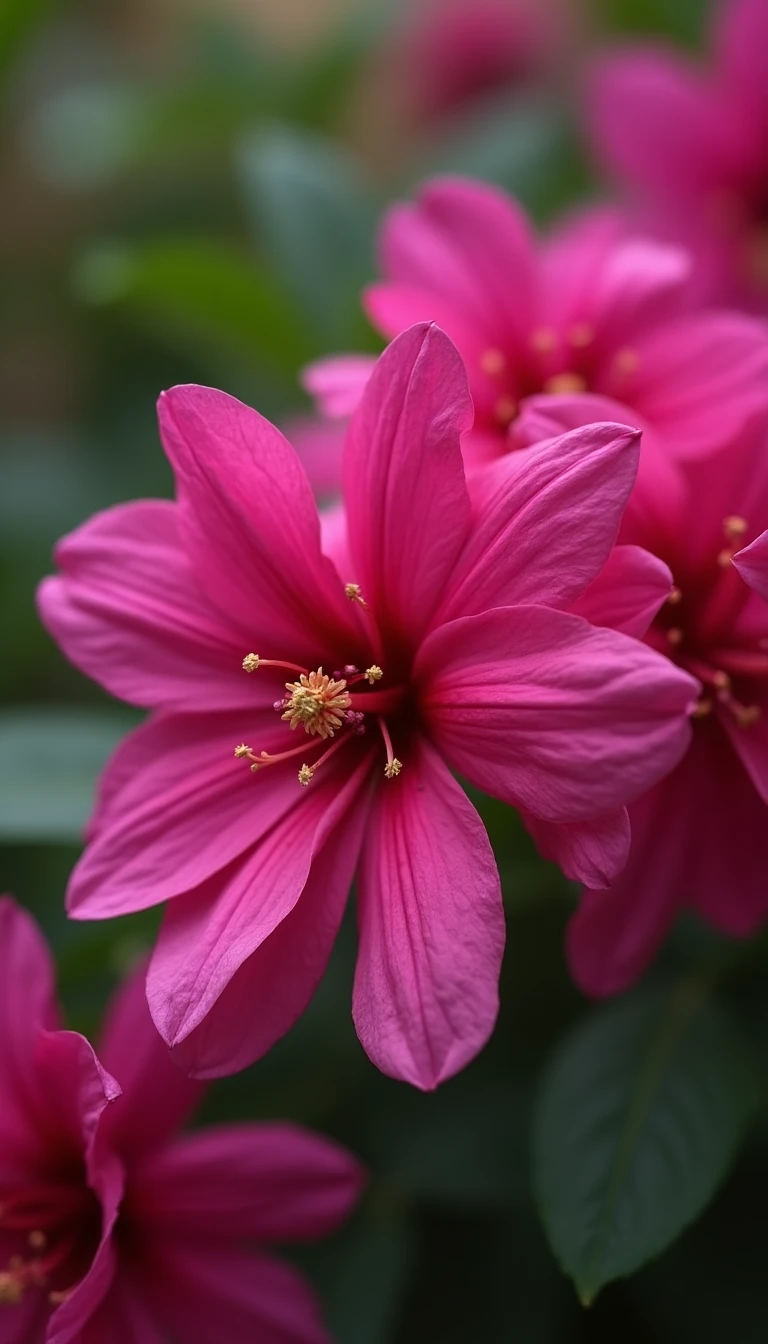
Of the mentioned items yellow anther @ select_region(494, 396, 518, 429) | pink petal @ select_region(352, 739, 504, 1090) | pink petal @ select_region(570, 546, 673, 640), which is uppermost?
yellow anther @ select_region(494, 396, 518, 429)

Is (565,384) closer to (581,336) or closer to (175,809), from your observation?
(581,336)

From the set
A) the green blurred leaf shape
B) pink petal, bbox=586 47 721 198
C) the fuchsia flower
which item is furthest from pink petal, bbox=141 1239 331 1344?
pink petal, bbox=586 47 721 198

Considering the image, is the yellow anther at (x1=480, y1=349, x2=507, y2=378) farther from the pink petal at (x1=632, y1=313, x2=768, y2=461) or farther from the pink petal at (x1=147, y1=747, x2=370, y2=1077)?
the pink petal at (x1=147, y1=747, x2=370, y2=1077)

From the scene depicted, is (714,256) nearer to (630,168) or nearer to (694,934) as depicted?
(630,168)

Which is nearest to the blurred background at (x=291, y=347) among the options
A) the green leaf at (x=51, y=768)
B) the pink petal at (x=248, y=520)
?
the green leaf at (x=51, y=768)

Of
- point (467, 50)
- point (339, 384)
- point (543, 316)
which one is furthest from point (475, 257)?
point (467, 50)

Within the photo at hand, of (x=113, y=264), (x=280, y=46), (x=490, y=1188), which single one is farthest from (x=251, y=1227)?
(x=280, y=46)

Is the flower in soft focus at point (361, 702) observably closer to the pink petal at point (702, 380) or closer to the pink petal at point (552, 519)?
the pink petal at point (552, 519)
